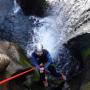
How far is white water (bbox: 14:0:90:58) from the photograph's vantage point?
1356cm

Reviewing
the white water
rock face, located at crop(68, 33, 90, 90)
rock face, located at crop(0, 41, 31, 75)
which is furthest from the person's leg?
the white water

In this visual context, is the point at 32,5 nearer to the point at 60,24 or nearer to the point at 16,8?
the point at 16,8

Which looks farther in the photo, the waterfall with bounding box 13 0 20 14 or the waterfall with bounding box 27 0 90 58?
the waterfall with bounding box 13 0 20 14

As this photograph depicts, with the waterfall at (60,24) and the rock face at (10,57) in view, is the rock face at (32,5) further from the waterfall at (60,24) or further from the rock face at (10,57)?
the rock face at (10,57)

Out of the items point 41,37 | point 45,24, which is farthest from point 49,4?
point 41,37

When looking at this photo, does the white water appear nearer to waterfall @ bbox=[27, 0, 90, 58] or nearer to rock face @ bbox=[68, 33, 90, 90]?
waterfall @ bbox=[27, 0, 90, 58]

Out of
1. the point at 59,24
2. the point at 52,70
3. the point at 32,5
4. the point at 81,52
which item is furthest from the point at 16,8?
the point at 52,70

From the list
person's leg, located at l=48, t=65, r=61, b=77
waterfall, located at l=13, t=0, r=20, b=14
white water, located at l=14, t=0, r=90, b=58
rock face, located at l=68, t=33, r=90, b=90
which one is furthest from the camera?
waterfall, located at l=13, t=0, r=20, b=14

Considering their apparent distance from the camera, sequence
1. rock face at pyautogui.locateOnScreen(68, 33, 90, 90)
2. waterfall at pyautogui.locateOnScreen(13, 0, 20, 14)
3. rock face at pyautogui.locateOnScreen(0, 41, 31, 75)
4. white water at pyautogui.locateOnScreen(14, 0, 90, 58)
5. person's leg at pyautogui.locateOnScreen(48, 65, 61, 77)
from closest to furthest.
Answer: rock face at pyautogui.locateOnScreen(0, 41, 31, 75) < person's leg at pyautogui.locateOnScreen(48, 65, 61, 77) < rock face at pyautogui.locateOnScreen(68, 33, 90, 90) < white water at pyautogui.locateOnScreen(14, 0, 90, 58) < waterfall at pyautogui.locateOnScreen(13, 0, 20, 14)

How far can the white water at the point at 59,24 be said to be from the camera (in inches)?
534

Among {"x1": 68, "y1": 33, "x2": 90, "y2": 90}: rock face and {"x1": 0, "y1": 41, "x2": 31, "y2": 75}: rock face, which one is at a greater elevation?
{"x1": 0, "y1": 41, "x2": 31, "y2": 75}: rock face

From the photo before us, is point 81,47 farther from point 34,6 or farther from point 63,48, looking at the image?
point 34,6

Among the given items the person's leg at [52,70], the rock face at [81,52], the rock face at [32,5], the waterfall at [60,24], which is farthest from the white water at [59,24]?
the person's leg at [52,70]

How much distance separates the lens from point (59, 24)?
49.7 ft
